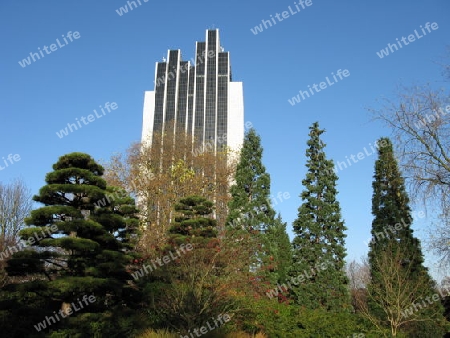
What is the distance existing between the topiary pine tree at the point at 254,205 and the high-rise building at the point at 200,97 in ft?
159

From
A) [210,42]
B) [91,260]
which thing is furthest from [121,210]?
[210,42]

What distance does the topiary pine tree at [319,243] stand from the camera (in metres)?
17.6

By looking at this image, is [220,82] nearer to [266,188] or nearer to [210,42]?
[210,42]

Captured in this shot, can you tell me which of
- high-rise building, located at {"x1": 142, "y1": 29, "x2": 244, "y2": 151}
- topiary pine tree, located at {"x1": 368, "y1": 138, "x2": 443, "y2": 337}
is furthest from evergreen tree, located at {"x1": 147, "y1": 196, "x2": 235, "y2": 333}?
high-rise building, located at {"x1": 142, "y1": 29, "x2": 244, "y2": 151}

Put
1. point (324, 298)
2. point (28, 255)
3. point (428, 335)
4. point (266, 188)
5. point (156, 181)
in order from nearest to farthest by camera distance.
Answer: point (28, 255) → point (428, 335) → point (324, 298) → point (266, 188) → point (156, 181)

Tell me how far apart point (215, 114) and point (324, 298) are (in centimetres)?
5725

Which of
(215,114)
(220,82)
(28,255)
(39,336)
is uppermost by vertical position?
(220,82)

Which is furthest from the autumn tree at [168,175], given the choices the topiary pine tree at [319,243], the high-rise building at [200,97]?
the high-rise building at [200,97]

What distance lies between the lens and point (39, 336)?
9.36 m

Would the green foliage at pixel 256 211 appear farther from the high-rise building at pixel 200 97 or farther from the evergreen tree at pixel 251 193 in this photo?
the high-rise building at pixel 200 97

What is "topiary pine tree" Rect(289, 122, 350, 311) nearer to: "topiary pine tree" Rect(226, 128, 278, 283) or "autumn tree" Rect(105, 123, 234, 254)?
"topiary pine tree" Rect(226, 128, 278, 283)

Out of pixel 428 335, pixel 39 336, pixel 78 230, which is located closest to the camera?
pixel 39 336

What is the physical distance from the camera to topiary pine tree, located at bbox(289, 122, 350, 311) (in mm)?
17625

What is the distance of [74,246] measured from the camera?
11039 mm
